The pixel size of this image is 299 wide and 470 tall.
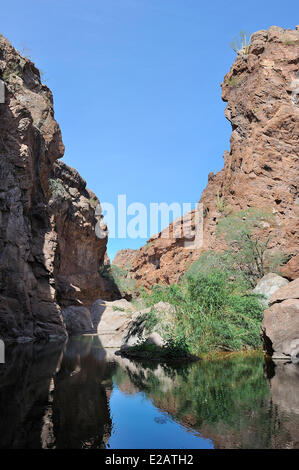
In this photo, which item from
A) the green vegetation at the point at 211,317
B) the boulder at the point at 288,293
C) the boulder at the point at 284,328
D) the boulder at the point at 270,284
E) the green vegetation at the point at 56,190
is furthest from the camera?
the green vegetation at the point at 56,190

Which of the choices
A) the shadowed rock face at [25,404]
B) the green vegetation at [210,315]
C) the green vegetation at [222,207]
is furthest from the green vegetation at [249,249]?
the shadowed rock face at [25,404]

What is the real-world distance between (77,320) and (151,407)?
840 inches

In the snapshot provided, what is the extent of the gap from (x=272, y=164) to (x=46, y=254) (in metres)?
17.0

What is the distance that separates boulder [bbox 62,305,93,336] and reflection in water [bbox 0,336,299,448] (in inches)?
682

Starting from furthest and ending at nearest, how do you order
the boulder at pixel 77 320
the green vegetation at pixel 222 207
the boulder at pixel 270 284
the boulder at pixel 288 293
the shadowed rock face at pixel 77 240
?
the shadowed rock face at pixel 77 240 → the green vegetation at pixel 222 207 → the boulder at pixel 77 320 → the boulder at pixel 270 284 → the boulder at pixel 288 293

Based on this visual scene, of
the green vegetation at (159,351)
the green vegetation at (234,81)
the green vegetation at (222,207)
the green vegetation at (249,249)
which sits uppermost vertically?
the green vegetation at (234,81)

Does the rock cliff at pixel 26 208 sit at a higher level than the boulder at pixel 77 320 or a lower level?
higher

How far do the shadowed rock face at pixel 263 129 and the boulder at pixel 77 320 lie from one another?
10.4 metres

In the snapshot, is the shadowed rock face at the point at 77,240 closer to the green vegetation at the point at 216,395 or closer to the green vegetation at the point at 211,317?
the green vegetation at the point at 211,317

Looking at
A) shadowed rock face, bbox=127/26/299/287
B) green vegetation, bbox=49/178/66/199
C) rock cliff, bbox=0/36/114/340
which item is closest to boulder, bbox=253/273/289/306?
shadowed rock face, bbox=127/26/299/287

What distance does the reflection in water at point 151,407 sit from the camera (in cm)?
311

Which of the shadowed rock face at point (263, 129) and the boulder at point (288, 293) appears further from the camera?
the shadowed rock face at point (263, 129)

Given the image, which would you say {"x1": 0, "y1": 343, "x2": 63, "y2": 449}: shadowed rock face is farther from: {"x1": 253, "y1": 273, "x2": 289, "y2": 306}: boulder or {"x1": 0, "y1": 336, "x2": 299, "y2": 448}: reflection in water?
{"x1": 253, "y1": 273, "x2": 289, "y2": 306}: boulder
